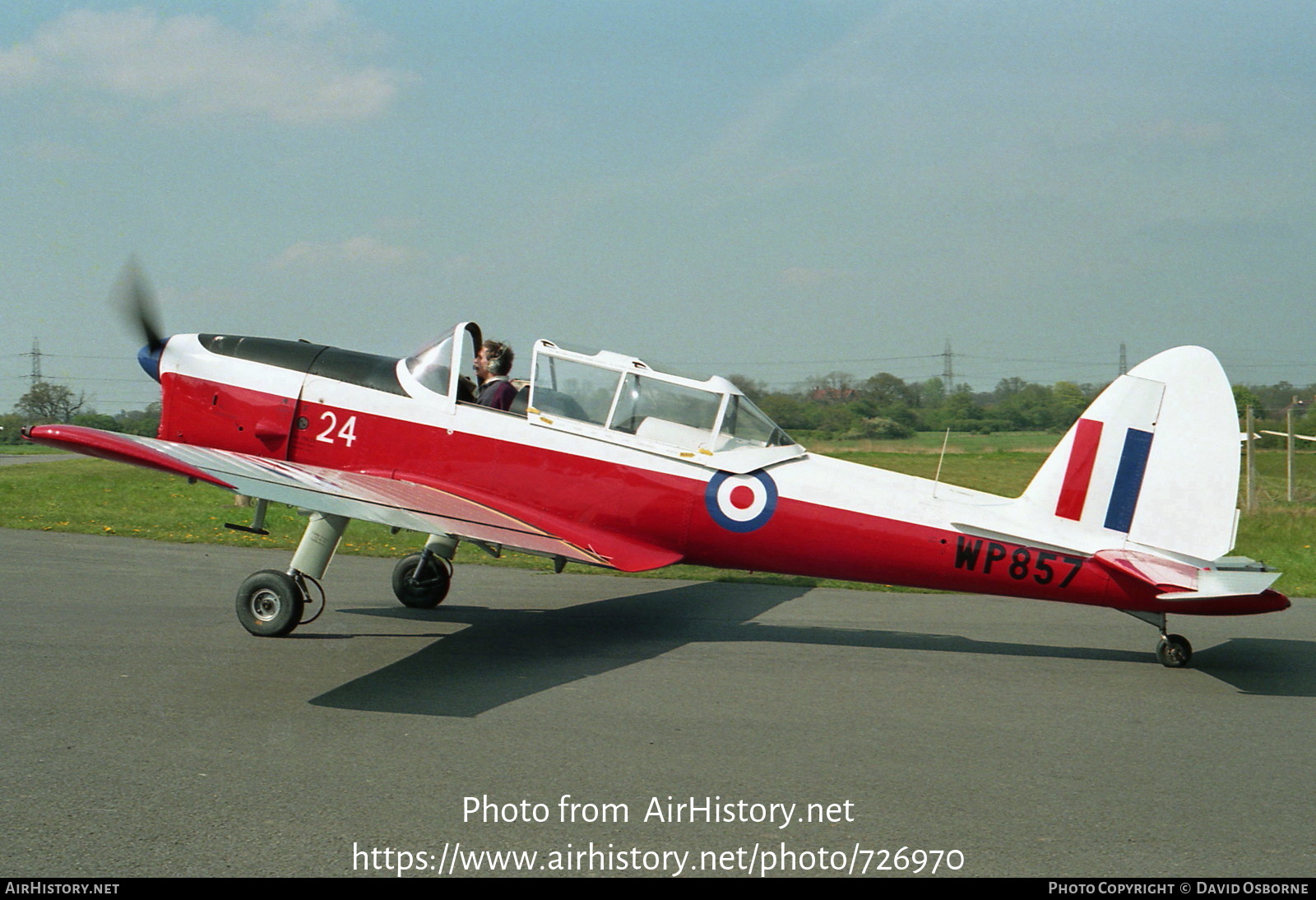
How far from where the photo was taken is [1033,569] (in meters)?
7.00

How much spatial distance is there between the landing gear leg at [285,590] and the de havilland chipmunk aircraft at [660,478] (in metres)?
0.01

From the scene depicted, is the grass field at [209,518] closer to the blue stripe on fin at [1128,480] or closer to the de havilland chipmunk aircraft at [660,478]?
the de havilland chipmunk aircraft at [660,478]

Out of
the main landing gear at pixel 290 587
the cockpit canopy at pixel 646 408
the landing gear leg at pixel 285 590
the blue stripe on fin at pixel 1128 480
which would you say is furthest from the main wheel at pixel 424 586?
the blue stripe on fin at pixel 1128 480

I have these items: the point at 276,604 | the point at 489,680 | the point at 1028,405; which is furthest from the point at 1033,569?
the point at 1028,405

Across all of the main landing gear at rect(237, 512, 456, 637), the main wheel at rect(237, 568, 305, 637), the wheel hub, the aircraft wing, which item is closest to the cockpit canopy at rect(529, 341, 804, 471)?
the aircraft wing

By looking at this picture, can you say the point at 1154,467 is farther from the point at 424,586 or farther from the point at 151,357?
the point at 151,357

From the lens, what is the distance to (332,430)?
7.93 metres

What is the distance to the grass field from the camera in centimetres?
1222

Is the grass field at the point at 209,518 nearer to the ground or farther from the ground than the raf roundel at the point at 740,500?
nearer to the ground

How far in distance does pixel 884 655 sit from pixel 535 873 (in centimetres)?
434

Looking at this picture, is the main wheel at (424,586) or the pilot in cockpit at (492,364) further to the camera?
the main wheel at (424,586)

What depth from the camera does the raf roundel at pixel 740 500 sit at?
24.2 feet

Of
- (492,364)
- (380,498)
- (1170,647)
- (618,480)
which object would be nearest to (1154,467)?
(1170,647)

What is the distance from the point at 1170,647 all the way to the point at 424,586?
615 cm
